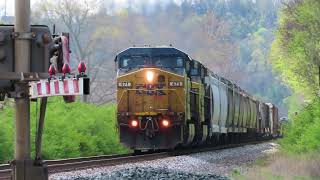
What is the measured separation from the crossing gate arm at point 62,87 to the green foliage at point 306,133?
36.6ft

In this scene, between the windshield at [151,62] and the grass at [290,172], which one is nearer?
the grass at [290,172]

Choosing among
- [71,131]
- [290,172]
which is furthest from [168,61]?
[290,172]

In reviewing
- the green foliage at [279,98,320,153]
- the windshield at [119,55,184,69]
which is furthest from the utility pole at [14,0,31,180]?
the windshield at [119,55,184,69]

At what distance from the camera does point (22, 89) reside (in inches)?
315

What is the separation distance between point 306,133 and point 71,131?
8.15 m

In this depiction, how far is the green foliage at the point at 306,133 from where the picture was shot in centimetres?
1819

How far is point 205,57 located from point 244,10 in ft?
312

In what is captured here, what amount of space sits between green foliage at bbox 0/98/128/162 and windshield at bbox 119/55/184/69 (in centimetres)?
305

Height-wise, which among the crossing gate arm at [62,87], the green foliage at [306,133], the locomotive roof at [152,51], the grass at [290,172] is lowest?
the grass at [290,172]

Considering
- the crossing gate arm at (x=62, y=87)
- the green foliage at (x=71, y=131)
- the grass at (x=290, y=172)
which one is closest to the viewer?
the crossing gate arm at (x=62, y=87)

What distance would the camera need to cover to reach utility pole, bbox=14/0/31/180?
7.81 m

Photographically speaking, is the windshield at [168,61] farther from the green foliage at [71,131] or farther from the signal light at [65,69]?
the signal light at [65,69]

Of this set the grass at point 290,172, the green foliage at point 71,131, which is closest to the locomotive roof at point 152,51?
the green foliage at point 71,131

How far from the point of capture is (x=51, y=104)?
27.0 meters
